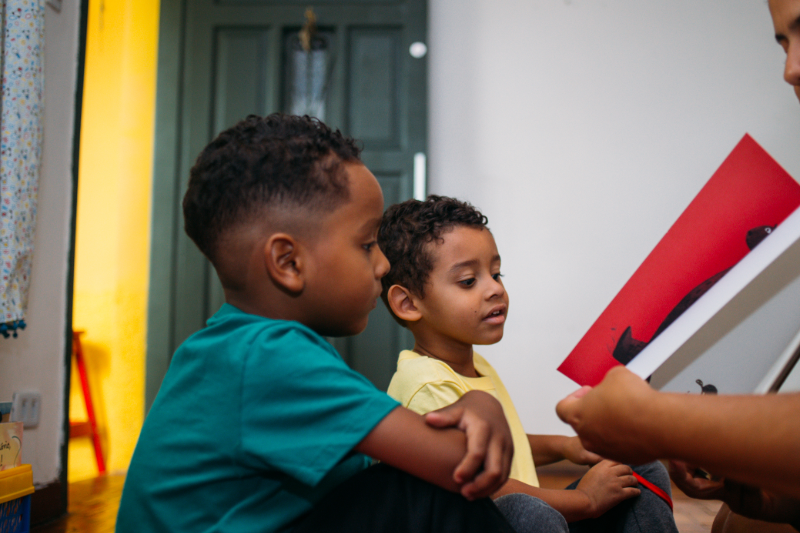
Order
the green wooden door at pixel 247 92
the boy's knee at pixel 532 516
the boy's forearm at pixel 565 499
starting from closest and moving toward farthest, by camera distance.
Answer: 1. the boy's knee at pixel 532 516
2. the boy's forearm at pixel 565 499
3. the green wooden door at pixel 247 92

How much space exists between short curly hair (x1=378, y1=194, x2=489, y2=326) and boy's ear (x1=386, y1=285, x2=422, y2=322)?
0.01 m

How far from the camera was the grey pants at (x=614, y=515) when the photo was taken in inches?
24.7

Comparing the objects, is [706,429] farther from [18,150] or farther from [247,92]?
[247,92]

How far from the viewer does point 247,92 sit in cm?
213

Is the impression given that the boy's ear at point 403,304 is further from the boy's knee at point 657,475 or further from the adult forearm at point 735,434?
the adult forearm at point 735,434

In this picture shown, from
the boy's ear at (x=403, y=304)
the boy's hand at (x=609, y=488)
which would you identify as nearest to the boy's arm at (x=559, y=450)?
the boy's hand at (x=609, y=488)

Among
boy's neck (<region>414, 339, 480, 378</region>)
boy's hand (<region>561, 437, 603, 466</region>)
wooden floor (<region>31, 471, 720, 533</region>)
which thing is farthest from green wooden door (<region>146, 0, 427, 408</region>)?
boy's hand (<region>561, 437, 603, 466</region>)

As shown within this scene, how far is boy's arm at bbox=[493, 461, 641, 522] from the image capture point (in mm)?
750

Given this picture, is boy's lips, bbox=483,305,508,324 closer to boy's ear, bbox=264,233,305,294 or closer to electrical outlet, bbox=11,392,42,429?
boy's ear, bbox=264,233,305,294

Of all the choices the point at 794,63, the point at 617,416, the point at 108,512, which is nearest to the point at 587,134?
the point at 794,63

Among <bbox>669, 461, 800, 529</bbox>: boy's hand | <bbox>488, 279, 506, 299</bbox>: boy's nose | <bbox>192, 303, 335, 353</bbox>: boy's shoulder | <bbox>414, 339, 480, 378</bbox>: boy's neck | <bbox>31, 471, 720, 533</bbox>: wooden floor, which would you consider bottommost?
<bbox>31, 471, 720, 533</bbox>: wooden floor

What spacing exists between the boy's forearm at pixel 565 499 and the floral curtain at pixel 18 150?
1.13 meters

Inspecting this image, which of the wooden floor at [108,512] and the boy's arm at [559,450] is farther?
the wooden floor at [108,512]

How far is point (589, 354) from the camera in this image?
0.63m
